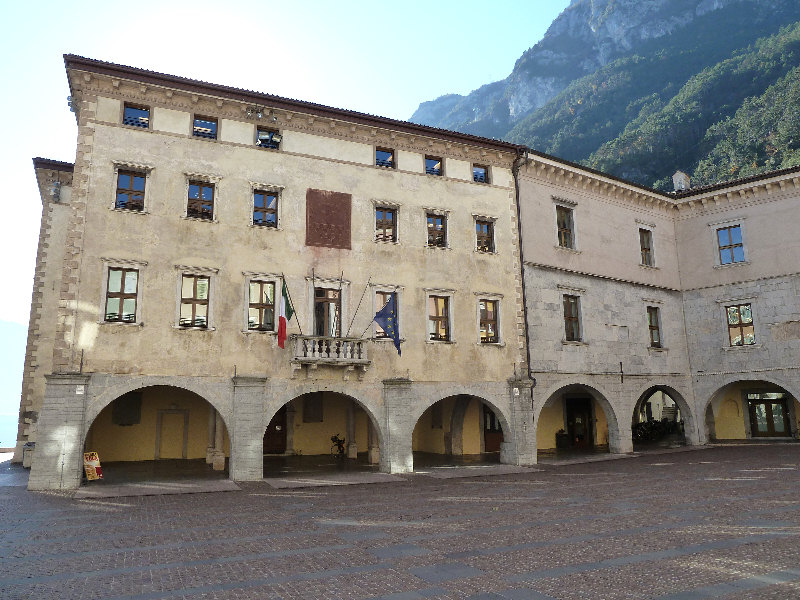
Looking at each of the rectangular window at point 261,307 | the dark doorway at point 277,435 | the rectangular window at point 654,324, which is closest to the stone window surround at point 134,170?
the rectangular window at point 261,307

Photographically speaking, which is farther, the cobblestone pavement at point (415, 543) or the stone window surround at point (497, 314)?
the stone window surround at point (497, 314)

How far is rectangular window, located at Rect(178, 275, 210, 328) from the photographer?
18656mm

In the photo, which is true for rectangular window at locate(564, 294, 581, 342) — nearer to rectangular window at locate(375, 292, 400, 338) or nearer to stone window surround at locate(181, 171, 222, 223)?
rectangular window at locate(375, 292, 400, 338)

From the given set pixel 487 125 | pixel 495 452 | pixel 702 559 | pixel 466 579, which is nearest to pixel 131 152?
pixel 466 579

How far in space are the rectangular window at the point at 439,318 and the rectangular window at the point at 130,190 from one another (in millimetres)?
11194

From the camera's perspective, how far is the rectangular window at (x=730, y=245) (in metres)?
29.7

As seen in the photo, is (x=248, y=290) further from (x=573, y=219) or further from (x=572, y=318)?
(x=573, y=219)

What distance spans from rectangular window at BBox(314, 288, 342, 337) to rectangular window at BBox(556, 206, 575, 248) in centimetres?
1198

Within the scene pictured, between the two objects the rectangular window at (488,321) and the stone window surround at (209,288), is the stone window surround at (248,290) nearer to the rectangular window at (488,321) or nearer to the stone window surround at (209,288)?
the stone window surround at (209,288)

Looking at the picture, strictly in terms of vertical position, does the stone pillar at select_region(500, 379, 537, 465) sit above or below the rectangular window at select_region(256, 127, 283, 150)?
below

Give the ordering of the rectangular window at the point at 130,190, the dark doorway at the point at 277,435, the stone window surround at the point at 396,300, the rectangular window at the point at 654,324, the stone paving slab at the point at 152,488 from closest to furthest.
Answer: the stone paving slab at the point at 152,488, the rectangular window at the point at 130,190, the stone window surround at the point at 396,300, the dark doorway at the point at 277,435, the rectangular window at the point at 654,324

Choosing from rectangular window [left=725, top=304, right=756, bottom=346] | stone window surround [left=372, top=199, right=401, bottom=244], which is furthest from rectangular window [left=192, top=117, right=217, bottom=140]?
rectangular window [left=725, top=304, right=756, bottom=346]

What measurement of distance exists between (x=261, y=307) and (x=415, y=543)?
11994mm

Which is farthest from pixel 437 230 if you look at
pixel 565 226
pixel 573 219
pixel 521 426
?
pixel 521 426
